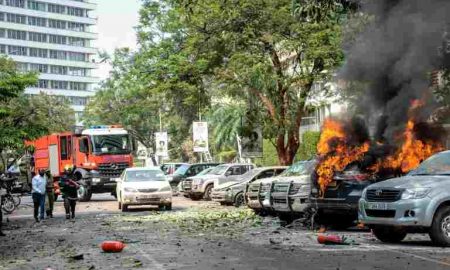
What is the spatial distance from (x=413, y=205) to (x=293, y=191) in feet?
16.7

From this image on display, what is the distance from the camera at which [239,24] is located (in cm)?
2927

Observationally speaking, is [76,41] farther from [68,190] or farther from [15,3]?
[68,190]

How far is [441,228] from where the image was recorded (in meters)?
12.7

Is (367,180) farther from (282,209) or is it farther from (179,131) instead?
(179,131)

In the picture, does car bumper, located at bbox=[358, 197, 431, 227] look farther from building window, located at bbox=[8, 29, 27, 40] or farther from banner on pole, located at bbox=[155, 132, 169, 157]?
building window, located at bbox=[8, 29, 27, 40]

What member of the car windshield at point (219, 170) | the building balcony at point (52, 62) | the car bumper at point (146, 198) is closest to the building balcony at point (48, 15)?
the building balcony at point (52, 62)

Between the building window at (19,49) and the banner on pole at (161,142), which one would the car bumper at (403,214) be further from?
the building window at (19,49)

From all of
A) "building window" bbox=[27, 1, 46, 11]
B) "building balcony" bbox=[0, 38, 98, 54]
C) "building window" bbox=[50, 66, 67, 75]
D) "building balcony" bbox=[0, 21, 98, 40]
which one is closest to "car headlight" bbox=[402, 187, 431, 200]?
"building balcony" bbox=[0, 38, 98, 54]

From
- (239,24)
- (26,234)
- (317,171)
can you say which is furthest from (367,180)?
(239,24)

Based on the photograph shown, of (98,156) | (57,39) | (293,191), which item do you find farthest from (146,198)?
(57,39)

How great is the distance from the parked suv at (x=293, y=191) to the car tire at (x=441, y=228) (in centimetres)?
454

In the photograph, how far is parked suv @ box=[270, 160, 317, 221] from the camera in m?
17.1

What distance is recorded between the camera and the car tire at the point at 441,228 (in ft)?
41.4

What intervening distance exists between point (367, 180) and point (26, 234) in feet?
28.3
